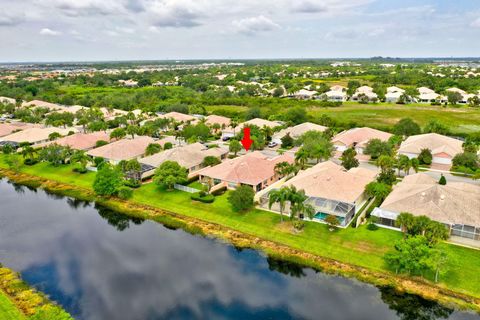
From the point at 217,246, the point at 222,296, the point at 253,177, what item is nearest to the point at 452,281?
the point at 222,296

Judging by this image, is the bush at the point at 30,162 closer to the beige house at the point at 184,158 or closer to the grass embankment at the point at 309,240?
the grass embankment at the point at 309,240

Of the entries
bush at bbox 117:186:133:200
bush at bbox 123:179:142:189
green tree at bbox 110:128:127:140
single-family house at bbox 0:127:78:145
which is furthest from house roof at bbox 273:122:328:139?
single-family house at bbox 0:127:78:145

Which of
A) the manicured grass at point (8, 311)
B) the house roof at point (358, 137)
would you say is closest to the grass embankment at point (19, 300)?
the manicured grass at point (8, 311)

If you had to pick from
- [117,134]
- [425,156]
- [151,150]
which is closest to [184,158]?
[151,150]

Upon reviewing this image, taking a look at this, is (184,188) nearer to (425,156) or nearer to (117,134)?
(117,134)

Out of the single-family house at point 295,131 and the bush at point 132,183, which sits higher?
the single-family house at point 295,131

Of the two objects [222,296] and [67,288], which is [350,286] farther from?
[67,288]
